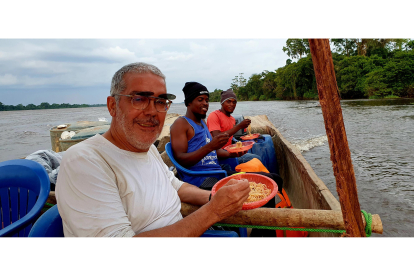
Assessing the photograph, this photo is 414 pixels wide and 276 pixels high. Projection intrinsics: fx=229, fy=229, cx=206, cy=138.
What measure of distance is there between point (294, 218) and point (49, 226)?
136cm

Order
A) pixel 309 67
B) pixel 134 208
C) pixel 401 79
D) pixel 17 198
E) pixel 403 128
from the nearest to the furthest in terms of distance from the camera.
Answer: pixel 134 208, pixel 17 198, pixel 403 128, pixel 401 79, pixel 309 67

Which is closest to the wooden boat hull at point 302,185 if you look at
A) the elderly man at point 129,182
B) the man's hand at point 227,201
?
the man's hand at point 227,201

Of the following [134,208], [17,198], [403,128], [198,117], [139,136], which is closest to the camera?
[134,208]

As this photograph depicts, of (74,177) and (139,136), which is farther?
(139,136)

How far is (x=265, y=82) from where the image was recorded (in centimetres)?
7281

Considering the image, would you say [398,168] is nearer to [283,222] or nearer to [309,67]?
[283,222]

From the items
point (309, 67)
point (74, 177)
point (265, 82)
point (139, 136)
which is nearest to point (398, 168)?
point (139, 136)

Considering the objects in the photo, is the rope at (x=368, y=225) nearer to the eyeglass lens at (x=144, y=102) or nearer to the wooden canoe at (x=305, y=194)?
the wooden canoe at (x=305, y=194)

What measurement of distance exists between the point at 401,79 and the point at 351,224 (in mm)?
40171

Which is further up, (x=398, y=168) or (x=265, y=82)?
(x=265, y=82)

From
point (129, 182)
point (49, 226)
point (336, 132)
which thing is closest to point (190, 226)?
point (129, 182)

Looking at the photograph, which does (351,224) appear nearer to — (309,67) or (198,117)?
(198,117)

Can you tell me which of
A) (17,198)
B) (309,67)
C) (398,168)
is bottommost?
(398,168)

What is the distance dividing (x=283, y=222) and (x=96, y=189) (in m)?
1.05
